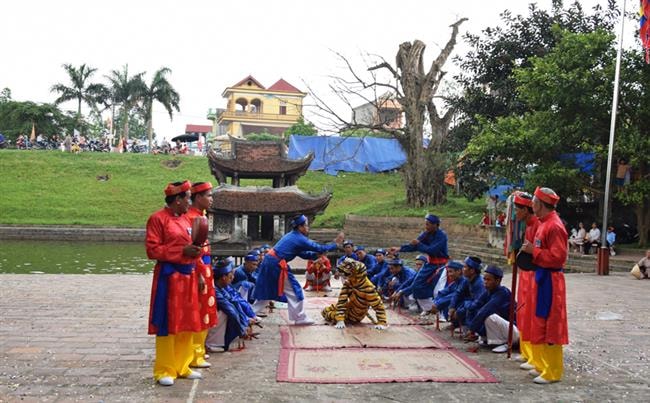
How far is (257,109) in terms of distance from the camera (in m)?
65.6

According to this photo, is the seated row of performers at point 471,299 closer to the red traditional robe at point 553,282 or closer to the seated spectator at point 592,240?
the red traditional robe at point 553,282

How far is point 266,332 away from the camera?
764cm

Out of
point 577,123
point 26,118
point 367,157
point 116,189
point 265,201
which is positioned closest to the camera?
point 577,123

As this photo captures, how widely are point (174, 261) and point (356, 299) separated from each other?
340 centimetres

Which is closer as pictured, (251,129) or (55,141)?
(55,141)

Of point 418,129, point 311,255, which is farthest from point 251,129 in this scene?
point 311,255

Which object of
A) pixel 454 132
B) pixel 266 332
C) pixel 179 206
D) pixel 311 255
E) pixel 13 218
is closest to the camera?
pixel 179 206

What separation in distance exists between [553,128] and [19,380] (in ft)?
60.5

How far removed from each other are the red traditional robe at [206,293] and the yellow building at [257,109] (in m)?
57.9

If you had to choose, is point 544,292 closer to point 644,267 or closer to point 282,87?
point 644,267

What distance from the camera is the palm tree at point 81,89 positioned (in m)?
50.7

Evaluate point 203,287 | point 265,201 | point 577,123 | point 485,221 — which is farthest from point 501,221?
point 203,287

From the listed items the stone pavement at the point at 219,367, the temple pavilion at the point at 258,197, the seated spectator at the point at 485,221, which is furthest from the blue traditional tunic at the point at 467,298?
the temple pavilion at the point at 258,197

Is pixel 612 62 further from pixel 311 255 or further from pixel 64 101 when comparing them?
pixel 64 101
